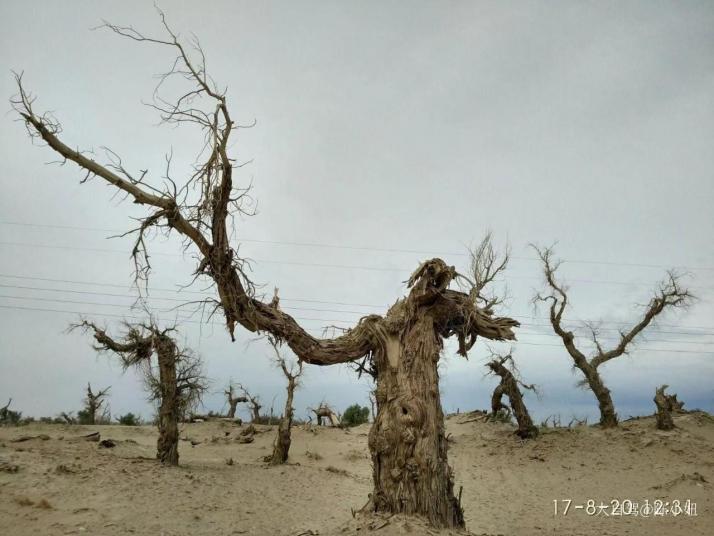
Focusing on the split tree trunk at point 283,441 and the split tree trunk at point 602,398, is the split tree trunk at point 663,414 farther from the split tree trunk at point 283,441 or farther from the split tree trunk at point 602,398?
the split tree trunk at point 283,441

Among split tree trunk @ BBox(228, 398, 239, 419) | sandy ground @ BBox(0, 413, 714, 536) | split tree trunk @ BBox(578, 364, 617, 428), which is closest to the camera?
Answer: sandy ground @ BBox(0, 413, 714, 536)

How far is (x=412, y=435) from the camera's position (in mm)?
7629

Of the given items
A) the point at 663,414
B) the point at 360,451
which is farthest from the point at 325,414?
the point at 663,414

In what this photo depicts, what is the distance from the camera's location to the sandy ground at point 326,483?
384 inches

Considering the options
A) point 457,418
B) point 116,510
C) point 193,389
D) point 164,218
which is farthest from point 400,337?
point 457,418

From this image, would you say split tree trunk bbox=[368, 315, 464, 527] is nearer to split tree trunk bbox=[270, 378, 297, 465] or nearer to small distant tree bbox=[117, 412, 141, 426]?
split tree trunk bbox=[270, 378, 297, 465]

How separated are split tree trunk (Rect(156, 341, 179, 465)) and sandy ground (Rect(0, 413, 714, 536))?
2.20 ft

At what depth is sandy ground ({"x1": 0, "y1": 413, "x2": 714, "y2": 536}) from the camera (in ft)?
32.0

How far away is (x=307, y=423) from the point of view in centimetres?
2300

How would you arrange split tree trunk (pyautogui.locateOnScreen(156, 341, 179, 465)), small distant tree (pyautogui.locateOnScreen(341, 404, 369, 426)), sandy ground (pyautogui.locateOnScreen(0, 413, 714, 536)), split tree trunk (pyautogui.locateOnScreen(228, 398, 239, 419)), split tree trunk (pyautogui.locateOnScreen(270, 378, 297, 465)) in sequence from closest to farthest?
sandy ground (pyautogui.locateOnScreen(0, 413, 714, 536)) → split tree trunk (pyautogui.locateOnScreen(156, 341, 179, 465)) → split tree trunk (pyautogui.locateOnScreen(270, 378, 297, 465)) → split tree trunk (pyautogui.locateOnScreen(228, 398, 239, 419)) → small distant tree (pyautogui.locateOnScreen(341, 404, 369, 426))

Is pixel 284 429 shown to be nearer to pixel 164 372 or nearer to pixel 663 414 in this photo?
pixel 164 372

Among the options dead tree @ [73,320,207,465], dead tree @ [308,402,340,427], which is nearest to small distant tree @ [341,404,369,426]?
dead tree @ [308,402,340,427]

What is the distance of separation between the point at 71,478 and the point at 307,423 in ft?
42.3

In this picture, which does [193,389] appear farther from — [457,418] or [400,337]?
[457,418]
